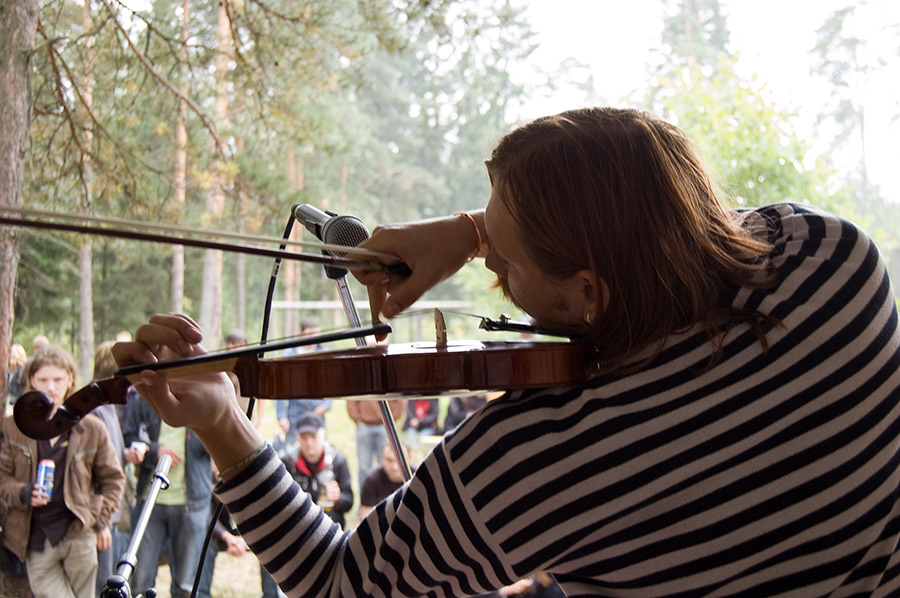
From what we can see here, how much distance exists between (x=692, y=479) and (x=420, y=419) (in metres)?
5.04

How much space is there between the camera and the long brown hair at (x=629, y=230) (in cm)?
84

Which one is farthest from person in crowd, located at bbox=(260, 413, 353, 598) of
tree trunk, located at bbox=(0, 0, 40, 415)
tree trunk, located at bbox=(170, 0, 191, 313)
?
tree trunk, located at bbox=(0, 0, 40, 415)

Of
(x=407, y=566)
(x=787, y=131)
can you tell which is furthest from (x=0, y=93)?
(x=787, y=131)

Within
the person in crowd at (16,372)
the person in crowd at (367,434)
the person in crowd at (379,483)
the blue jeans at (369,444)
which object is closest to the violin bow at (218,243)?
the person in crowd at (16,372)

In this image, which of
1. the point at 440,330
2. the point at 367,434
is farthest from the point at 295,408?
the point at 440,330

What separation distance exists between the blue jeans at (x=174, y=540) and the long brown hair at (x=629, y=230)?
3.77 m

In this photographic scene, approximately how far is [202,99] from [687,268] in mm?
3455

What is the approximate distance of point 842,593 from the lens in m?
0.82

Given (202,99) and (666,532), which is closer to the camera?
(666,532)

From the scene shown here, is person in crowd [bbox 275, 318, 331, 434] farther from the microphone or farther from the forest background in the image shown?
the microphone

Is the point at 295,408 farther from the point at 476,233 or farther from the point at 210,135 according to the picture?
the point at 476,233

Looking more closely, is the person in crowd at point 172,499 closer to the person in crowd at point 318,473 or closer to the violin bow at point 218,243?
the person in crowd at point 318,473

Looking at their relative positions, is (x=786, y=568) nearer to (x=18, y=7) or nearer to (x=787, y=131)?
(x=18, y=7)

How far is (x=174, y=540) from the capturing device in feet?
13.7
